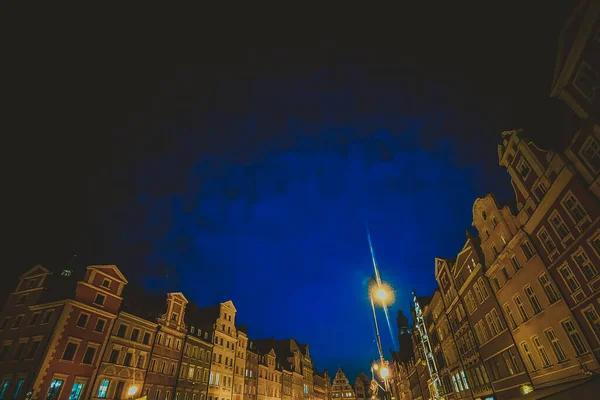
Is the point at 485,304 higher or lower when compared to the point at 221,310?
lower

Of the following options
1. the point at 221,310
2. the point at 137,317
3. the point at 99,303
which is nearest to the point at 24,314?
the point at 99,303

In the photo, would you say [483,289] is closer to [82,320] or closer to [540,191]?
[540,191]

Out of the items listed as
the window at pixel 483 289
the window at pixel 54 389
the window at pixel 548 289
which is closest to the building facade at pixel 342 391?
the window at pixel 483 289

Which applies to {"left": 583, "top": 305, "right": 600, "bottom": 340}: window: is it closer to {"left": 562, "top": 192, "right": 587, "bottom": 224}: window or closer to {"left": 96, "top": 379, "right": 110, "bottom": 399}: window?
{"left": 562, "top": 192, "right": 587, "bottom": 224}: window

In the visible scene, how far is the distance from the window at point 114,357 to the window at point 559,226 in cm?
4475

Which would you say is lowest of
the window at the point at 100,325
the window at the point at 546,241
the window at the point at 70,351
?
the window at the point at 70,351

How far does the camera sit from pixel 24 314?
112 feet

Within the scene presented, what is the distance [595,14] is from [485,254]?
22552 millimetres

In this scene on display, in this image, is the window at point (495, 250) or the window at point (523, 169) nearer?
the window at point (523, 169)

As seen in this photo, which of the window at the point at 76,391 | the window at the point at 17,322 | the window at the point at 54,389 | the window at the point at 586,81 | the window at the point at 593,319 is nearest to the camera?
the window at the point at 586,81

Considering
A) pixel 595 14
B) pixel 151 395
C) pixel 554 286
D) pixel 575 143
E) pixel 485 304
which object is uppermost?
pixel 595 14

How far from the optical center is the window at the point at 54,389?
2959cm

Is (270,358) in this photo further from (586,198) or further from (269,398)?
(586,198)

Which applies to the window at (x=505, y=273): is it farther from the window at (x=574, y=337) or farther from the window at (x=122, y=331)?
the window at (x=122, y=331)
